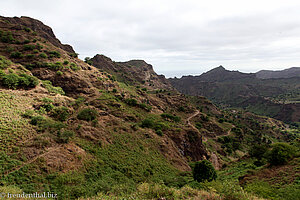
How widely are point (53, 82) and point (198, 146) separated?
180ft

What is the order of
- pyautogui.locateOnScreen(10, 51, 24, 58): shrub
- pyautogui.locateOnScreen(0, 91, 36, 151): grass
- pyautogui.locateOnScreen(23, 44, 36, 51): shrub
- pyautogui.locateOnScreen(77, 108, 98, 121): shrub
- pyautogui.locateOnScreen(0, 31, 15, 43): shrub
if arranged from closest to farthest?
1. pyautogui.locateOnScreen(0, 91, 36, 151): grass
2. pyautogui.locateOnScreen(77, 108, 98, 121): shrub
3. pyautogui.locateOnScreen(10, 51, 24, 58): shrub
4. pyautogui.locateOnScreen(0, 31, 15, 43): shrub
5. pyautogui.locateOnScreen(23, 44, 36, 51): shrub

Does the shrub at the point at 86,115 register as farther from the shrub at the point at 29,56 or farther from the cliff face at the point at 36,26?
the cliff face at the point at 36,26

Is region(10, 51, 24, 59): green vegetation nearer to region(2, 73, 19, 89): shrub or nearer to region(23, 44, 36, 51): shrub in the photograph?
region(23, 44, 36, 51): shrub

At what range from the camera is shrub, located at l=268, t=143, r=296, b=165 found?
2147cm

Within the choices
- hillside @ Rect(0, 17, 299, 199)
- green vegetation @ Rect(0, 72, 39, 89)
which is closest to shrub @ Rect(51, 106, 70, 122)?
hillside @ Rect(0, 17, 299, 199)

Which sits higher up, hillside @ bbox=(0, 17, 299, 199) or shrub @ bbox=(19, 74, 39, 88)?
shrub @ bbox=(19, 74, 39, 88)

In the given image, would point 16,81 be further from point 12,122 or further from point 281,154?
point 281,154

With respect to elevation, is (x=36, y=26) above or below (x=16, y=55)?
above

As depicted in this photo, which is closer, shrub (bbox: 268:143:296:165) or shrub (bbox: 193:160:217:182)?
shrub (bbox: 268:143:296:165)

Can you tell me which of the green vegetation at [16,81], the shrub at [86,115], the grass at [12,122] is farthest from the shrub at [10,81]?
the shrub at [86,115]

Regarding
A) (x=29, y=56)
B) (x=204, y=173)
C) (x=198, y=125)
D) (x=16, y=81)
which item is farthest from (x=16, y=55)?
(x=198, y=125)

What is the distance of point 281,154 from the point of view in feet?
70.8

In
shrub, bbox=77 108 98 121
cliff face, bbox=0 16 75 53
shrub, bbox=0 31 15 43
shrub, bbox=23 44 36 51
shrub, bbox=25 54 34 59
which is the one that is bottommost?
shrub, bbox=77 108 98 121

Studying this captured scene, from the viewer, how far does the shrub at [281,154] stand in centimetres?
2147
